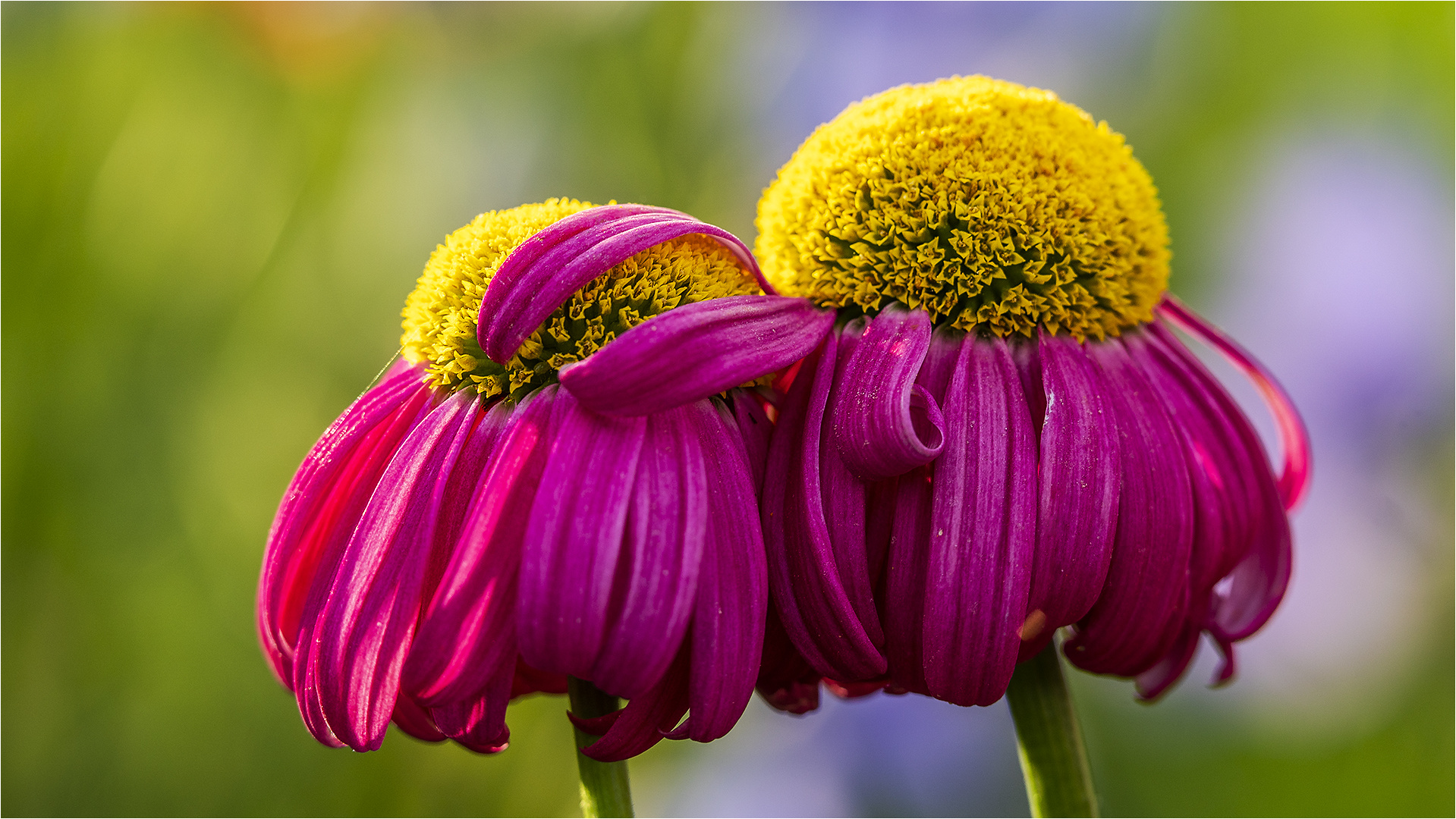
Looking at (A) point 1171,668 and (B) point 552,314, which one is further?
(A) point 1171,668

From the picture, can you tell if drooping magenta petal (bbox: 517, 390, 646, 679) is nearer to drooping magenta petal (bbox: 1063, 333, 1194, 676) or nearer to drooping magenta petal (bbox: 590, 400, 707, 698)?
drooping magenta petal (bbox: 590, 400, 707, 698)

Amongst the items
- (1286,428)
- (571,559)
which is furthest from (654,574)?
(1286,428)

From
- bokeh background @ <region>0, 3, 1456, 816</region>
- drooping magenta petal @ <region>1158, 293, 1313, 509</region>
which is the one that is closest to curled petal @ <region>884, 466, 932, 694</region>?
drooping magenta petal @ <region>1158, 293, 1313, 509</region>

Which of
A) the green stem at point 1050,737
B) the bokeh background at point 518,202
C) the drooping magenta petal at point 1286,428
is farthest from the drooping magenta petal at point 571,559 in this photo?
the bokeh background at point 518,202

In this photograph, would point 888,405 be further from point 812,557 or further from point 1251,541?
point 1251,541

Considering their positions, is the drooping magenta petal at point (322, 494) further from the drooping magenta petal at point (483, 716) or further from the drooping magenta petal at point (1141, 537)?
the drooping magenta petal at point (1141, 537)

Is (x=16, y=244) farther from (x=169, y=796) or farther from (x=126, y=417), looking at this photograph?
(x=169, y=796)
